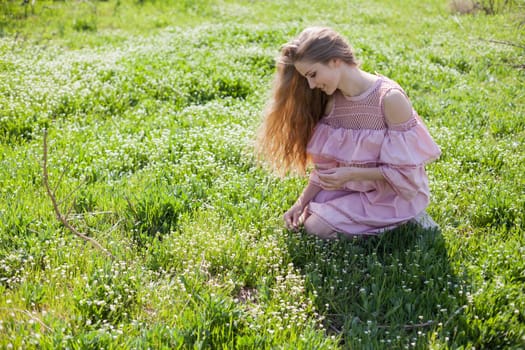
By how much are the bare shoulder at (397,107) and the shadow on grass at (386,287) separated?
3.11 ft

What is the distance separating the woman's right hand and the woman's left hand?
34 cm

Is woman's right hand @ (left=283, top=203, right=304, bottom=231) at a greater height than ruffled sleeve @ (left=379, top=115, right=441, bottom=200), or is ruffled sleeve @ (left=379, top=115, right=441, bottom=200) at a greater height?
ruffled sleeve @ (left=379, top=115, right=441, bottom=200)

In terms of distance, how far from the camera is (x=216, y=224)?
16.3 ft

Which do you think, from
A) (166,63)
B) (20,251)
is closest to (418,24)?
(166,63)

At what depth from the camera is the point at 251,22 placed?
14.6 m

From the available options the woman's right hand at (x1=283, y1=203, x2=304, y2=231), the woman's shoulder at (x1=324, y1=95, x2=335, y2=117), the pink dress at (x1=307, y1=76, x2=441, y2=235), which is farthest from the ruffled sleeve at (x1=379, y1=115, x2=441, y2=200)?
the woman's right hand at (x1=283, y1=203, x2=304, y2=231)

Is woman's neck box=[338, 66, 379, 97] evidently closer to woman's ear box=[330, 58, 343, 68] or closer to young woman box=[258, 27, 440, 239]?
young woman box=[258, 27, 440, 239]

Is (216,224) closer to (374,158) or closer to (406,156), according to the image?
(374,158)

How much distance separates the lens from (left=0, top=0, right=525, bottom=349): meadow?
372 centimetres

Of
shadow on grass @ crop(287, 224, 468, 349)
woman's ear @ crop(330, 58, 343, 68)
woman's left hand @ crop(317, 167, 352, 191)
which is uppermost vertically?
woman's ear @ crop(330, 58, 343, 68)

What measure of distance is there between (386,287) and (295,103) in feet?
5.94

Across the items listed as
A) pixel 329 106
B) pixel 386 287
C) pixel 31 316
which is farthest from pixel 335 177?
pixel 31 316

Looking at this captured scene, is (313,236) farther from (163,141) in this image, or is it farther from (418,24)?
(418,24)

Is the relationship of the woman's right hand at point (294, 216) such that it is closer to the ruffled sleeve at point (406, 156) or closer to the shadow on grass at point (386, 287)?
the shadow on grass at point (386, 287)
